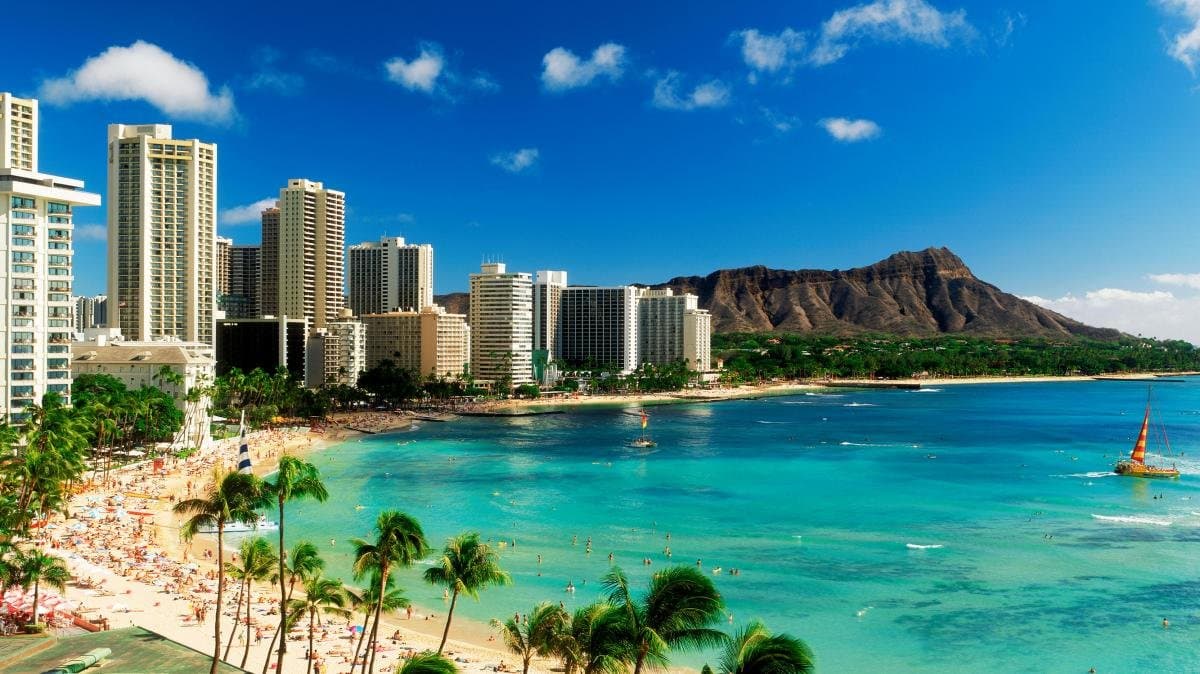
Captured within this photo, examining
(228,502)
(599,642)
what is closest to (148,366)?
(228,502)

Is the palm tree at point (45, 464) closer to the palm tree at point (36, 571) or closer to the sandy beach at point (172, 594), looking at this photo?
the palm tree at point (36, 571)

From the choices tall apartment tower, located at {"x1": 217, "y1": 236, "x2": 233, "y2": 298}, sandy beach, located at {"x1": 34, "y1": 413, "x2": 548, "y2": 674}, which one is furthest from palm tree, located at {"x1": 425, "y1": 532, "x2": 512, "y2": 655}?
tall apartment tower, located at {"x1": 217, "y1": 236, "x2": 233, "y2": 298}

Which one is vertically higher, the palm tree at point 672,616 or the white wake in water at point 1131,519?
the palm tree at point 672,616

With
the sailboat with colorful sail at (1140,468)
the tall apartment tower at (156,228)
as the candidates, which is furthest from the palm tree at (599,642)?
the tall apartment tower at (156,228)

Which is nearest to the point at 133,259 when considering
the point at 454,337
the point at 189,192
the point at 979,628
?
the point at 189,192

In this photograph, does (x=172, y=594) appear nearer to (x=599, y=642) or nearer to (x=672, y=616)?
(x=599, y=642)

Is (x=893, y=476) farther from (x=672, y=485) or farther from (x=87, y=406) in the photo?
(x=87, y=406)
